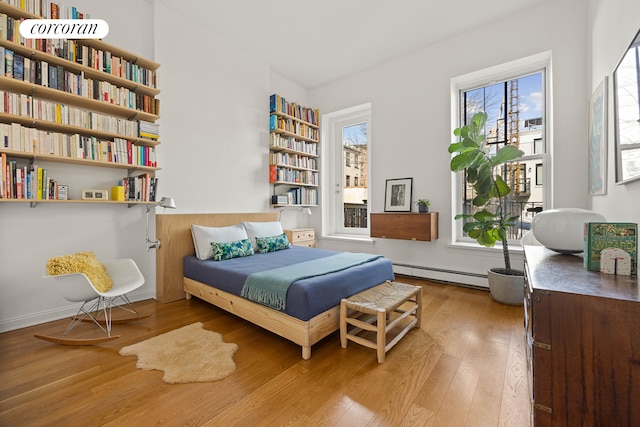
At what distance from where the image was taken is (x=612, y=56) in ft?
6.27

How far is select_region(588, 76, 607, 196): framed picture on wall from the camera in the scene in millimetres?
2019

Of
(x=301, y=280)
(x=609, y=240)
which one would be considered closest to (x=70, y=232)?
(x=301, y=280)

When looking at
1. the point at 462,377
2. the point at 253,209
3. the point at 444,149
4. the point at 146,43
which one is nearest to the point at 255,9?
the point at 146,43

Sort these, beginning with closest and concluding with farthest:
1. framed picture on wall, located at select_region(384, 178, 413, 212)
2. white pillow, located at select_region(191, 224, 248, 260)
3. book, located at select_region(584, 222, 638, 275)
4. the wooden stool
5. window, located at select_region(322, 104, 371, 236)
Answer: book, located at select_region(584, 222, 638, 275) → the wooden stool → white pillow, located at select_region(191, 224, 248, 260) → framed picture on wall, located at select_region(384, 178, 413, 212) → window, located at select_region(322, 104, 371, 236)

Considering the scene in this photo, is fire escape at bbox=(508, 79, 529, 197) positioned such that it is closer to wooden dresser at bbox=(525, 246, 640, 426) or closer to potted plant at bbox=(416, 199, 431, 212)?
potted plant at bbox=(416, 199, 431, 212)

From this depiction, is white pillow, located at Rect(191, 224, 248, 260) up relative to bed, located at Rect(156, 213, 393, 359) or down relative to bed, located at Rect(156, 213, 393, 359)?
up

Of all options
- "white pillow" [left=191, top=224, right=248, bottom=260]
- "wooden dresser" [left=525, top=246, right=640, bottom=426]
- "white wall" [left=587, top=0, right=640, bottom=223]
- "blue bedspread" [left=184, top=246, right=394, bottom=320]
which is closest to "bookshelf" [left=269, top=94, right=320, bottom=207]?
"white pillow" [left=191, top=224, right=248, bottom=260]

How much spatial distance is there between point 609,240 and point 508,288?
1.93 meters

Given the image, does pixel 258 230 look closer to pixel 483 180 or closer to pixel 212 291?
pixel 212 291

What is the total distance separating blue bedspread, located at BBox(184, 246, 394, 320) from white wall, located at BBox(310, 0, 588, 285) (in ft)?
4.74

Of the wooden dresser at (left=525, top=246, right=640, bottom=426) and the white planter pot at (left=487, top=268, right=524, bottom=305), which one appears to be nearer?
the wooden dresser at (left=525, top=246, right=640, bottom=426)

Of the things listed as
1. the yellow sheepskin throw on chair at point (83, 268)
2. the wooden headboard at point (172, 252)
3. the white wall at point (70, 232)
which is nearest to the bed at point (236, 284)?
the wooden headboard at point (172, 252)

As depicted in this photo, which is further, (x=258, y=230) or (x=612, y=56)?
(x=258, y=230)

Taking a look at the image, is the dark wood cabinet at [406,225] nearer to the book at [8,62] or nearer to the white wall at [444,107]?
the white wall at [444,107]
